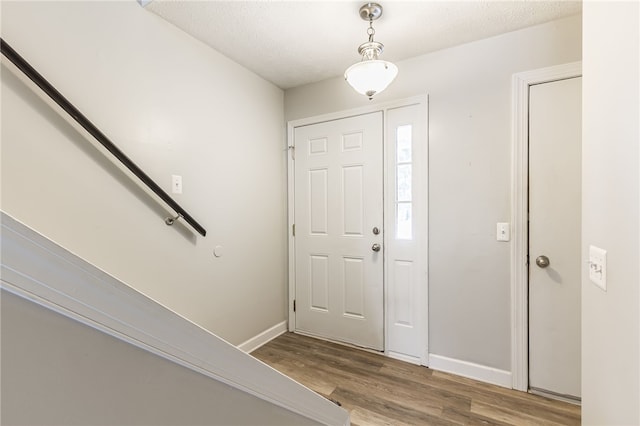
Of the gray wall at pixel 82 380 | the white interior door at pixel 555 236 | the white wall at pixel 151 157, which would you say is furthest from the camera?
the white interior door at pixel 555 236

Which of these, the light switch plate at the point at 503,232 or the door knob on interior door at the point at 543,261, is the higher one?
the light switch plate at the point at 503,232

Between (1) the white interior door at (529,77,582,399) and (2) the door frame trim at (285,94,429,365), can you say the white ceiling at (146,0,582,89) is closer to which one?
(2) the door frame trim at (285,94,429,365)

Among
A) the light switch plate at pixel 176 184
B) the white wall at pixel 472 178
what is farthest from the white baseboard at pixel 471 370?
the light switch plate at pixel 176 184

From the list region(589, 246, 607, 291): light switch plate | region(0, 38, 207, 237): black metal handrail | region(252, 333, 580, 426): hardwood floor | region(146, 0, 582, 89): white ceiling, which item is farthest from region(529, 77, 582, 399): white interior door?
region(0, 38, 207, 237): black metal handrail

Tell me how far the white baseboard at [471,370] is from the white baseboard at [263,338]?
4.49 ft

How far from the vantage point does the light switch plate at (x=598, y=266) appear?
89 cm

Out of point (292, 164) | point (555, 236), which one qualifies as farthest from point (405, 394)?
point (292, 164)

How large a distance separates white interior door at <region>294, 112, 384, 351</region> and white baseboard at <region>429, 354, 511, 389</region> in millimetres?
452

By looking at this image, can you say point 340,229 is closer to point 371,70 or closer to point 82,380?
point 371,70

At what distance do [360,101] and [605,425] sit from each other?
2307 mm

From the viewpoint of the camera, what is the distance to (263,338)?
8.35ft

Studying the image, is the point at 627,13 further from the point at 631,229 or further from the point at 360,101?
the point at 360,101

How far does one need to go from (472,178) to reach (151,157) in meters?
2.15

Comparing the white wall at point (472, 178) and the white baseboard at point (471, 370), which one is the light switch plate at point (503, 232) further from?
the white baseboard at point (471, 370)
